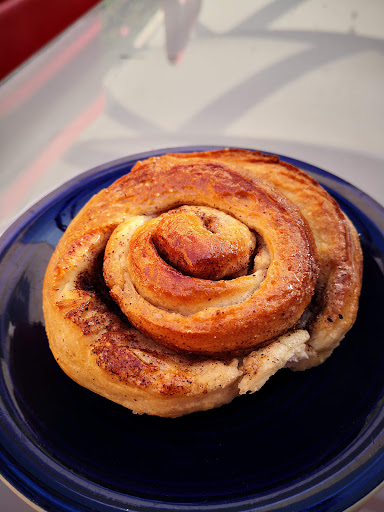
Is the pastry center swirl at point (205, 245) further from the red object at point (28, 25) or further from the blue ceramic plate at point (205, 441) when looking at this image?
the red object at point (28, 25)

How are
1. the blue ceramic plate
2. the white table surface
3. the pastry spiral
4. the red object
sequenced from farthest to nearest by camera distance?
the red object
the white table surface
the pastry spiral
the blue ceramic plate

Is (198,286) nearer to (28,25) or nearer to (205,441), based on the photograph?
(205,441)

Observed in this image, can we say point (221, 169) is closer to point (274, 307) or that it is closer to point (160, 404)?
point (274, 307)

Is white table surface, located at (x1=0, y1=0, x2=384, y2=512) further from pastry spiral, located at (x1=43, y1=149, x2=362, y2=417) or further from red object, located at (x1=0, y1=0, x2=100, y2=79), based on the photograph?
pastry spiral, located at (x1=43, y1=149, x2=362, y2=417)

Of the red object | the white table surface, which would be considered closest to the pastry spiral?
the white table surface

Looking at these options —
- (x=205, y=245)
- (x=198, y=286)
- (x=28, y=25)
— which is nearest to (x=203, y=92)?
(x=28, y=25)

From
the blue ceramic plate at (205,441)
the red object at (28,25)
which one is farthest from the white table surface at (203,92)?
the blue ceramic plate at (205,441)
